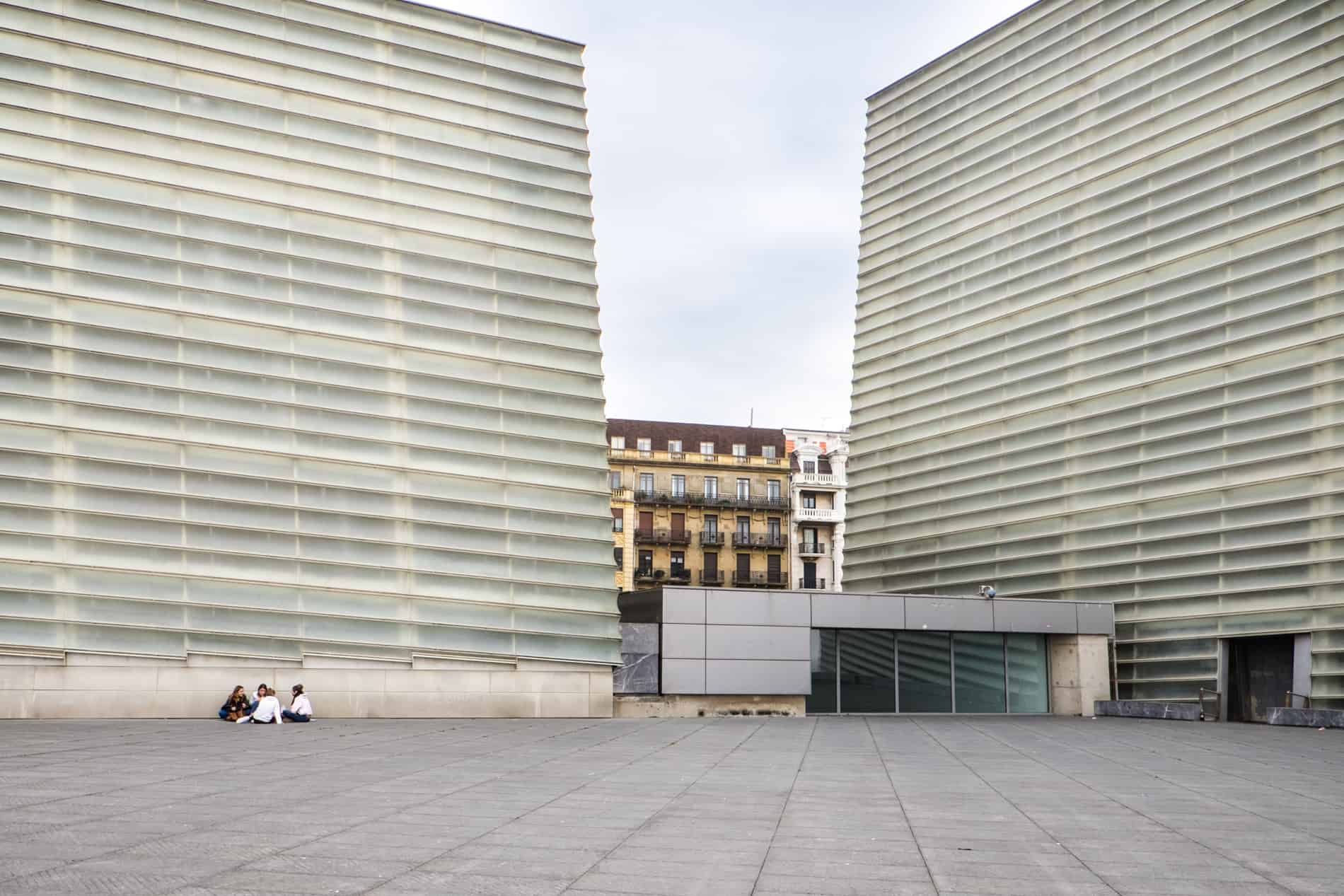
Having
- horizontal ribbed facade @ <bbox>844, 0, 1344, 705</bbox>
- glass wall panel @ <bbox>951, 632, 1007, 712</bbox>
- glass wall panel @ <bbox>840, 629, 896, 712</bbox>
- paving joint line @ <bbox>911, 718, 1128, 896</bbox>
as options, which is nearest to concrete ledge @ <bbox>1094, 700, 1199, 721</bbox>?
horizontal ribbed facade @ <bbox>844, 0, 1344, 705</bbox>

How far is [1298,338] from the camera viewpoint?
32812 mm

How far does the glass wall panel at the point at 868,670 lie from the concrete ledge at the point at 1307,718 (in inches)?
401

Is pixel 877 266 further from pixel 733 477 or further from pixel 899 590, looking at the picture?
pixel 733 477

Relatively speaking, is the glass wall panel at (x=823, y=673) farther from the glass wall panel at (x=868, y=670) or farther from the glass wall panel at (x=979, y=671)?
the glass wall panel at (x=979, y=671)

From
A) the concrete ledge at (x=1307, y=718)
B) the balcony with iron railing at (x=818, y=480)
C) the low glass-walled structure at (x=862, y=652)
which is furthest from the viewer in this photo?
the balcony with iron railing at (x=818, y=480)

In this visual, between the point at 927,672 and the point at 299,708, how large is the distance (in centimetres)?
1886

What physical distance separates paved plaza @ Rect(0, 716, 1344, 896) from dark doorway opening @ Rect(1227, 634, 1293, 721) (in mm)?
14104

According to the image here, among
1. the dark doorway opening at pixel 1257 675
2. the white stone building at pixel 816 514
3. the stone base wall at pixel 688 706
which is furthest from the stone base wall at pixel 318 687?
the white stone building at pixel 816 514

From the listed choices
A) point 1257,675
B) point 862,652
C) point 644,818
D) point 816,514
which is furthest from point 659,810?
point 816,514

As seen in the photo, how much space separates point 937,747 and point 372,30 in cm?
2397

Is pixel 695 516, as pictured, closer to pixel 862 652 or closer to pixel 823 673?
pixel 862 652

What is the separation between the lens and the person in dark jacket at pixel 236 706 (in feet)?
85.0

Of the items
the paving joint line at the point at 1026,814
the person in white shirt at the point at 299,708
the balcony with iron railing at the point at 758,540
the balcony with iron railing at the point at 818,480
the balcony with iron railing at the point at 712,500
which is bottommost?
the person in white shirt at the point at 299,708

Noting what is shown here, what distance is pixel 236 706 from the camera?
25969 millimetres
